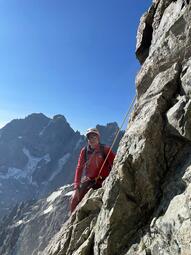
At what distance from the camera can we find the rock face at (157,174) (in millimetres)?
7387

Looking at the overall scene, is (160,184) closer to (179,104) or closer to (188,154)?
(188,154)

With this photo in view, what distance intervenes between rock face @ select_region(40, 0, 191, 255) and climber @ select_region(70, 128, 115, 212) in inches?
102

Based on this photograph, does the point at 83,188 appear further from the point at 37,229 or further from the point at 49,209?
the point at 49,209

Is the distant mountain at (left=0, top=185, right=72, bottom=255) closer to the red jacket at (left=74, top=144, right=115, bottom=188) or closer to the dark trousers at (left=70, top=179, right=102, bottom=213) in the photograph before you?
the dark trousers at (left=70, top=179, right=102, bottom=213)

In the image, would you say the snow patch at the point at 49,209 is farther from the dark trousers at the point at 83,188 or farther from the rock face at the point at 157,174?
the rock face at the point at 157,174

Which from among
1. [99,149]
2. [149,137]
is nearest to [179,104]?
[149,137]

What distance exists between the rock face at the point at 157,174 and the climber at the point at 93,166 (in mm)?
2598

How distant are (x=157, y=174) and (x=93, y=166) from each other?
5303 millimetres

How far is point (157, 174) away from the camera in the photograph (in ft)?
28.1

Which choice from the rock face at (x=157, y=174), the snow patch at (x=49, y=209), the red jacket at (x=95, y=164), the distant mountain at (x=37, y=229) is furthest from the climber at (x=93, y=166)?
the snow patch at (x=49, y=209)

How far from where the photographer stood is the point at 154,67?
10.9 metres

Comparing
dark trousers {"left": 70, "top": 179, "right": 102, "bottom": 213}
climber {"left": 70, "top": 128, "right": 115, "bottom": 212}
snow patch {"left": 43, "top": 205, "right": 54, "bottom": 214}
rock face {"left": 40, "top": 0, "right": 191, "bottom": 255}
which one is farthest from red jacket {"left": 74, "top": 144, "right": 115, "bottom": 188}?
Result: snow patch {"left": 43, "top": 205, "right": 54, "bottom": 214}

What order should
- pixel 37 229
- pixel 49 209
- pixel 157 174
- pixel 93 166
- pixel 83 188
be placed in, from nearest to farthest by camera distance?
pixel 157 174
pixel 93 166
pixel 83 188
pixel 37 229
pixel 49 209

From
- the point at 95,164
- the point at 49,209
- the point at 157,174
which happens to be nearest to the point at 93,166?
the point at 95,164
